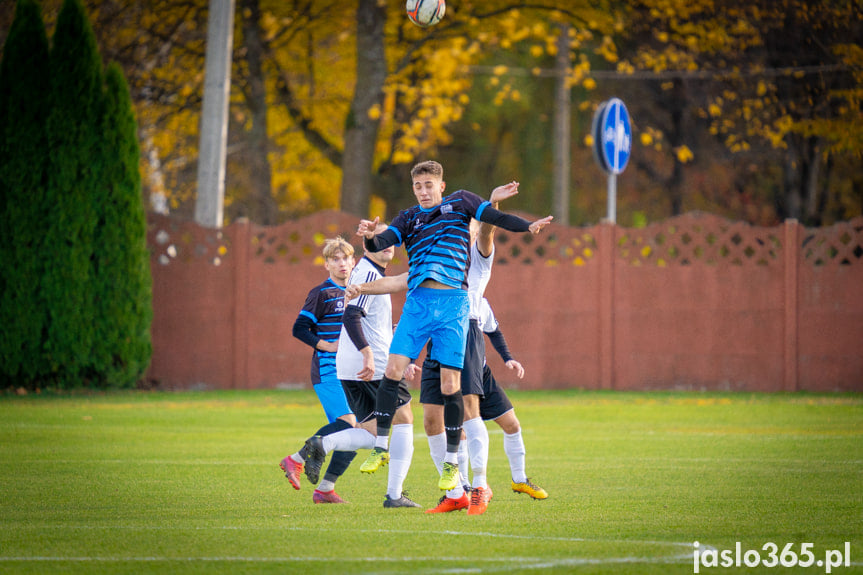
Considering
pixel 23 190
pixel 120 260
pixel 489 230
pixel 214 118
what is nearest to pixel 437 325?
pixel 489 230

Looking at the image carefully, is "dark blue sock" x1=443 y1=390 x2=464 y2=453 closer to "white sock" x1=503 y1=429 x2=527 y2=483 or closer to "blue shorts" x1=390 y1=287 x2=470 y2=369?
"blue shorts" x1=390 y1=287 x2=470 y2=369

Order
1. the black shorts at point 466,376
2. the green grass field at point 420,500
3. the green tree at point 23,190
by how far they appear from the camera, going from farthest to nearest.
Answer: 1. the green tree at point 23,190
2. the black shorts at point 466,376
3. the green grass field at point 420,500

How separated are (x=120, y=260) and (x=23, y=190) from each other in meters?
1.57

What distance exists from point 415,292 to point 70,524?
2419mm

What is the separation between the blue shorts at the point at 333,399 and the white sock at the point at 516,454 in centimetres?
113

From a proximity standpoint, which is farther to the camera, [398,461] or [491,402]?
[491,402]

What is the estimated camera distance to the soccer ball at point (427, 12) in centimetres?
1304

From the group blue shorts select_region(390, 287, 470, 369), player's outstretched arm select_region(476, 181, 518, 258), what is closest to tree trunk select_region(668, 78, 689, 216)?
player's outstretched arm select_region(476, 181, 518, 258)

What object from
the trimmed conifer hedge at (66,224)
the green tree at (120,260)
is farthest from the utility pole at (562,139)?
the trimmed conifer hedge at (66,224)

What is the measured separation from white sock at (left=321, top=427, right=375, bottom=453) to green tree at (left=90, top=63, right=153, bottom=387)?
931 centimetres

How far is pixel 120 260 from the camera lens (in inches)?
660

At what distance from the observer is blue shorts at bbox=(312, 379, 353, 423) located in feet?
27.7

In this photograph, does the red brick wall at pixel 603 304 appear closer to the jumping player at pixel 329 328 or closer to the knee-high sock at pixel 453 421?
the jumping player at pixel 329 328

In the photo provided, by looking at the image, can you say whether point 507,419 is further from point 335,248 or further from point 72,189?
point 72,189
